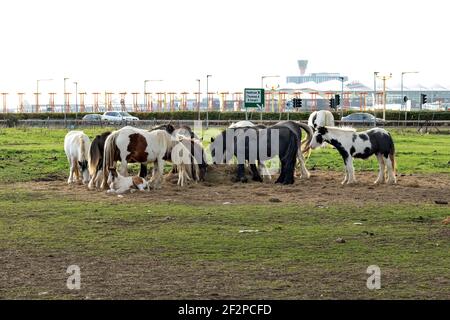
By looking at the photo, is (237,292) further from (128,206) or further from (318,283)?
(128,206)

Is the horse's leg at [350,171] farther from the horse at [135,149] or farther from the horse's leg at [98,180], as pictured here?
the horse's leg at [98,180]

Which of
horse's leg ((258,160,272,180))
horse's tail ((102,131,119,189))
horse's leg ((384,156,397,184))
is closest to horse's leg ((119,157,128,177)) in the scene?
horse's tail ((102,131,119,189))

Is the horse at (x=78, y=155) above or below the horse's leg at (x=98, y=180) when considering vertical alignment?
above

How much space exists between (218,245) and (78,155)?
10.7 meters

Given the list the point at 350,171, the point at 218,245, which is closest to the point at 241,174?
the point at 350,171

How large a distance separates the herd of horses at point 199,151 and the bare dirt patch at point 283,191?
395 millimetres

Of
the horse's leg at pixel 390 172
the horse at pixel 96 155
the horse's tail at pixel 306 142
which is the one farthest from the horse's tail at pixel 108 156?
the horse's leg at pixel 390 172

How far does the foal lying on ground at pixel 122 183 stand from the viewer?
68.3ft

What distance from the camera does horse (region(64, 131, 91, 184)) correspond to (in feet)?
75.2

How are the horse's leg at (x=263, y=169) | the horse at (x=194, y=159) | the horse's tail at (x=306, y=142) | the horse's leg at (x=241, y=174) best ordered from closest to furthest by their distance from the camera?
the horse at (x=194, y=159), the horse's leg at (x=241, y=174), the horse's leg at (x=263, y=169), the horse's tail at (x=306, y=142)

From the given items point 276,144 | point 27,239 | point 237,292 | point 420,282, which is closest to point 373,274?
point 420,282

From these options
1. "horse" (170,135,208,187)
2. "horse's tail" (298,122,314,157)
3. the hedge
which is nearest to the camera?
"horse" (170,135,208,187)

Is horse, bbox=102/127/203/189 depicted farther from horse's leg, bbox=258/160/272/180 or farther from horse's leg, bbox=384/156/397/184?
horse's leg, bbox=384/156/397/184

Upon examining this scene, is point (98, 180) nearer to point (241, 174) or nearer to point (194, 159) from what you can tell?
point (194, 159)
